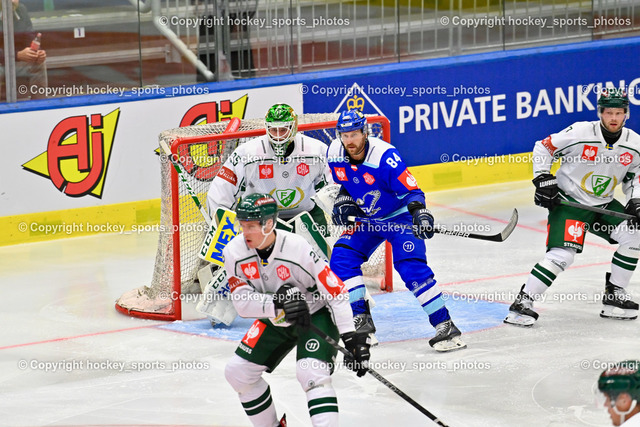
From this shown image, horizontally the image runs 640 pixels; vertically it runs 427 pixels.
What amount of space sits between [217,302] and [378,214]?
122 cm

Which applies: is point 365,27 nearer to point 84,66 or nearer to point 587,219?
point 84,66

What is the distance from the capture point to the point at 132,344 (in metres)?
6.76

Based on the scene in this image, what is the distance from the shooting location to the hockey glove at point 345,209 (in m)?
6.39

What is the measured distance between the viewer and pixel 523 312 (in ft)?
22.7

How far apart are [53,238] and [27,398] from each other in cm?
337

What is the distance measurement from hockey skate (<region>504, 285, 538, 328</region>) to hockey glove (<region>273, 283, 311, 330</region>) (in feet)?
8.90

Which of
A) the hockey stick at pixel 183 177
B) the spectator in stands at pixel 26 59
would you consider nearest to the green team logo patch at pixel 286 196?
the hockey stick at pixel 183 177

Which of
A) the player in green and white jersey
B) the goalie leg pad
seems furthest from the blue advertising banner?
the player in green and white jersey

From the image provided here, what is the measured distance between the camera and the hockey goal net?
7215 mm

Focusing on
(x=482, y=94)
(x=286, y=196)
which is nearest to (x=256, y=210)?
(x=286, y=196)

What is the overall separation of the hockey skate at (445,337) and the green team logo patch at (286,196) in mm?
1203

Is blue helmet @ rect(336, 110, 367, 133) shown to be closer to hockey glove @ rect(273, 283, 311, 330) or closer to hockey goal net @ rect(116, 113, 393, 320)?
hockey goal net @ rect(116, 113, 393, 320)

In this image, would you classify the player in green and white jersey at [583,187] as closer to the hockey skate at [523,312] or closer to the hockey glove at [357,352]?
the hockey skate at [523,312]

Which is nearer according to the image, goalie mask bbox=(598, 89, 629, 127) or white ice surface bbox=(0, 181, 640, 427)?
white ice surface bbox=(0, 181, 640, 427)
